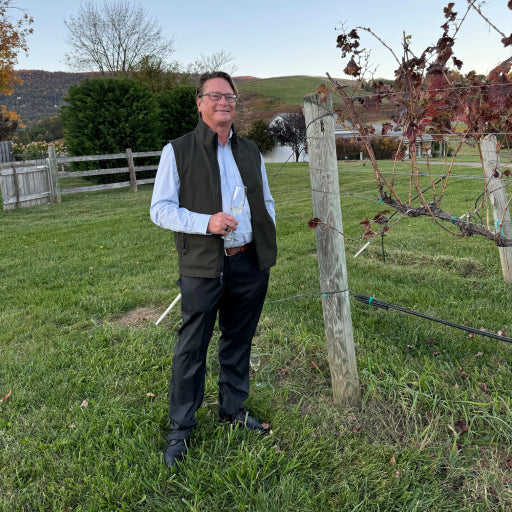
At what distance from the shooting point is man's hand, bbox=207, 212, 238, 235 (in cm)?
235

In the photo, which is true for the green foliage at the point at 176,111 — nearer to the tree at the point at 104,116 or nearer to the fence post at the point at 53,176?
the tree at the point at 104,116

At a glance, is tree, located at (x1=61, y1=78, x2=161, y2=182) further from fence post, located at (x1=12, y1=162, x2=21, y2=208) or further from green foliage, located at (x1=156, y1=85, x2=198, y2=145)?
fence post, located at (x1=12, y1=162, x2=21, y2=208)

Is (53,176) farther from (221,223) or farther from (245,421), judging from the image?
(221,223)

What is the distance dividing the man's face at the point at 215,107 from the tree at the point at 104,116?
1597cm

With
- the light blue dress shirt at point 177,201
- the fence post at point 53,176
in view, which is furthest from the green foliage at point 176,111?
the light blue dress shirt at point 177,201

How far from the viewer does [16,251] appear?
25.6 ft

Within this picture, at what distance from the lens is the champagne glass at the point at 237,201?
8.19 ft

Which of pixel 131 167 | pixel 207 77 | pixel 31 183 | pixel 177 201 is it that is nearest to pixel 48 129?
pixel 131 167

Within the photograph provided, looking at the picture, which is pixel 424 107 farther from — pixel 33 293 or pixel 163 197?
pixel 33 293

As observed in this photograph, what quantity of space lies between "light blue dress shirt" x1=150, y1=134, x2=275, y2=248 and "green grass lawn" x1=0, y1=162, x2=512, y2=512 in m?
0.86

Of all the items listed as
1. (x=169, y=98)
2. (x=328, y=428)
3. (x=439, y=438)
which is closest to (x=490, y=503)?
(x=439, y=438)

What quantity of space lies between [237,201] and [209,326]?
72 cm

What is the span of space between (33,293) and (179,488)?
3.86 meters

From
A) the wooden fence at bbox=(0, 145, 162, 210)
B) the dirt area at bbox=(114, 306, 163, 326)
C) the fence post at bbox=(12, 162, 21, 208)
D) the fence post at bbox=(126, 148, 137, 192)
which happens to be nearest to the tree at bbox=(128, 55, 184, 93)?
the fence post at bbox=(126, 148, 137, 192)
